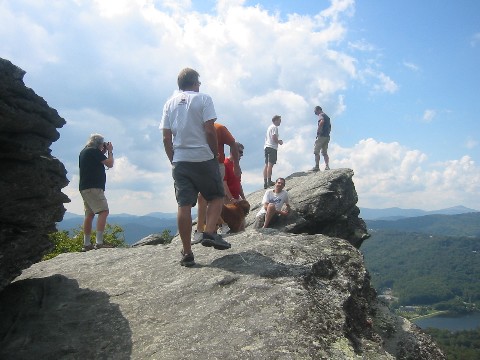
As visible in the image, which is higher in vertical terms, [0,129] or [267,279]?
[0,129]

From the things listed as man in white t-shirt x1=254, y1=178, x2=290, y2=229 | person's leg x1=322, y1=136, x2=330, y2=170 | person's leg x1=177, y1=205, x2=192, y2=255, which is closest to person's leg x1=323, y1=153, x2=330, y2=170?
person's leg x1=322, y1=136, x2=330, y2=170

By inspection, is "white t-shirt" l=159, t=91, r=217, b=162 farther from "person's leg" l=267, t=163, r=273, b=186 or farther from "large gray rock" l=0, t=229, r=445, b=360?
"person's leg" l=267, t=163, r=273, b=186

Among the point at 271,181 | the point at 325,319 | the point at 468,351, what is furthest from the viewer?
the point at 468,351

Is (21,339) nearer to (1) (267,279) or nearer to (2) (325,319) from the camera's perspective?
(1) (267,279)

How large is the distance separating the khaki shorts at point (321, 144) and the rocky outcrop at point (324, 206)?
4.75 feet

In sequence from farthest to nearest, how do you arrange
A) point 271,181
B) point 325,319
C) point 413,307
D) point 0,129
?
point 413,307
point 271,181
point 0,129
point 325,319

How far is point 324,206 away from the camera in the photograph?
19156 mm

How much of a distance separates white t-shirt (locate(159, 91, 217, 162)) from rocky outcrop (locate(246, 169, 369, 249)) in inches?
408

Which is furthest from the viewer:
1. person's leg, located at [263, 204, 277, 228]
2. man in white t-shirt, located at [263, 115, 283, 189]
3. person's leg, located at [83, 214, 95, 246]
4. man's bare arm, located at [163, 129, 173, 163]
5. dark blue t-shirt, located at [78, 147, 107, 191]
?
man in white t-shirt, located at [263, 115, 283, 189]

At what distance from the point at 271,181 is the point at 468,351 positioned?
106158 millimetres

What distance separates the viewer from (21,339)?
18.4 ft

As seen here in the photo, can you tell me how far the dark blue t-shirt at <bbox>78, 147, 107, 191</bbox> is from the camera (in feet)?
38.5

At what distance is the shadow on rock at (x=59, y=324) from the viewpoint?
5.25 meters

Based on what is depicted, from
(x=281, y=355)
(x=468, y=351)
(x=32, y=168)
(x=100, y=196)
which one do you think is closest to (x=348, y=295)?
(x=281, y=355)
